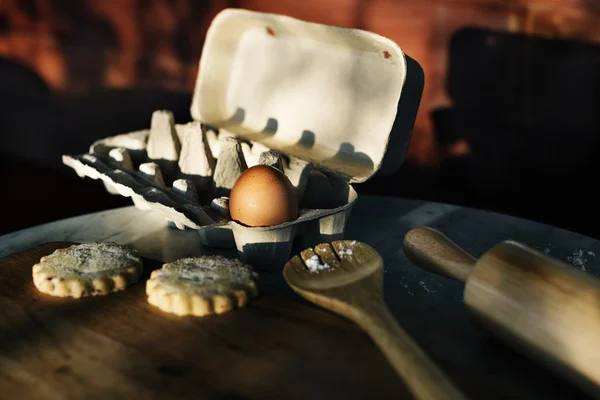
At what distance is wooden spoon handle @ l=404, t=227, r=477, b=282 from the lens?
773 mm

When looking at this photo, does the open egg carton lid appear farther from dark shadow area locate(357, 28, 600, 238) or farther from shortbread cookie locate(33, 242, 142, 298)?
dark shadow area locate(357, 28, 600, 238)

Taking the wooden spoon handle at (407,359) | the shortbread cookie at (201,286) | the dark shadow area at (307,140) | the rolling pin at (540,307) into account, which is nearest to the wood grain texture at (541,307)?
the rolling pin at (540,307)

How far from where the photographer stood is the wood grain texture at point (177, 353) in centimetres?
63

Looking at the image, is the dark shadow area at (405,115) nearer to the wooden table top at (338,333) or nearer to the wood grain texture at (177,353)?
the wooden table top at (338,333)

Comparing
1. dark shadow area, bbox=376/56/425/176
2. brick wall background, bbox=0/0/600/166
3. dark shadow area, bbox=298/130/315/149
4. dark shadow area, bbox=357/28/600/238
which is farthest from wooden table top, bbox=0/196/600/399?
brick wall background, bbox=0/0/600/166

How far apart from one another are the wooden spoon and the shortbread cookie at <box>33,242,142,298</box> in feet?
0.75

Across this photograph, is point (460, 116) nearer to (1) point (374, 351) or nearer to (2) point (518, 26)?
(2) point (518, 26)

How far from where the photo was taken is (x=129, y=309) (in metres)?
0.78

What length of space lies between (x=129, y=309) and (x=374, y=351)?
12.5 inches

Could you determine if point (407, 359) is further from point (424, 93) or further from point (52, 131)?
point (52, 131)

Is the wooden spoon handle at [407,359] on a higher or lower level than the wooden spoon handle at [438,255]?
lower

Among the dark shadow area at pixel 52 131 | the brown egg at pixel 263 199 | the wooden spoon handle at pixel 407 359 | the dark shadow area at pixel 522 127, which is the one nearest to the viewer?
the wooden spoon handle at pixel 407 359

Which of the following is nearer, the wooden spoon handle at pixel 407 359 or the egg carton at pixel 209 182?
the wooden spoon handle at pixel 407 359

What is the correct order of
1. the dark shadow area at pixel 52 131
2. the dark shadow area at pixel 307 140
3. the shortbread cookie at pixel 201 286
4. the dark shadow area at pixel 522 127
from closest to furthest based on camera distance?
1. the shortbread cookie at pixel 201 286
2. the dark shadow area at pixel 307 140
3. the dark shadow area at pixel 522 127
4. the dark shadow area at pixel 52 131
